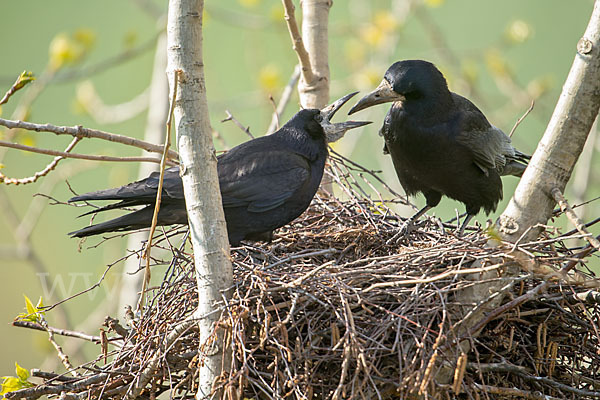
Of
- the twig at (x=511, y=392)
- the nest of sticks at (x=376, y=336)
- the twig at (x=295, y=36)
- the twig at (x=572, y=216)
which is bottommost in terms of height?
the twig at (x=511, y=392)

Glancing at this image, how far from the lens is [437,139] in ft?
13.8

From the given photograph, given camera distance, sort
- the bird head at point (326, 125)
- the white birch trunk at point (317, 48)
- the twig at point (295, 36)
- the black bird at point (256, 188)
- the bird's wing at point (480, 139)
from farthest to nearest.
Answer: the white birch trunk at point (317, 48)
the bird head at point (326, 125)
the bird's wing at point (480, 139)
the twig at point (295, 36)
the black bird at point (256, 188)

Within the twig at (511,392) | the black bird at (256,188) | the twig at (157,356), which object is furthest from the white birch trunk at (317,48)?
the twig at (511,392)

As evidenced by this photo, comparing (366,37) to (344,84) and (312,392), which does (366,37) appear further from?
(312,392)

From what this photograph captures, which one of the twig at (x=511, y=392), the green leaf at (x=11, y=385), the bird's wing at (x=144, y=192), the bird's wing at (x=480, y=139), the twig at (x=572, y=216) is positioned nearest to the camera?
the twig at (x=572, y=216)

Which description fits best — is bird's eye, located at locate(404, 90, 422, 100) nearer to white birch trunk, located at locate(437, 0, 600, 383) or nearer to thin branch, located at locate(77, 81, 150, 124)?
white birch trunk, located at locate(437, 0, 600, 383)

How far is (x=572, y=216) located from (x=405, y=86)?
182 cm

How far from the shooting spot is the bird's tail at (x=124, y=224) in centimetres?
353

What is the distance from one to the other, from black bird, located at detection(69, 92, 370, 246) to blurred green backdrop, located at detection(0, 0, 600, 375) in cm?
174

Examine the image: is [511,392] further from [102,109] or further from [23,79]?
[102,109]

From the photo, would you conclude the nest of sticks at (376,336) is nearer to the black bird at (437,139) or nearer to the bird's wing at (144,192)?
the bird's wing at (144,192)

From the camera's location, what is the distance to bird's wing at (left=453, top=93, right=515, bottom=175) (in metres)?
4.29

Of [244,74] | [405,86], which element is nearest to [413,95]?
[405,86]

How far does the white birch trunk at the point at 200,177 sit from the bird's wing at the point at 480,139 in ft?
6.93
